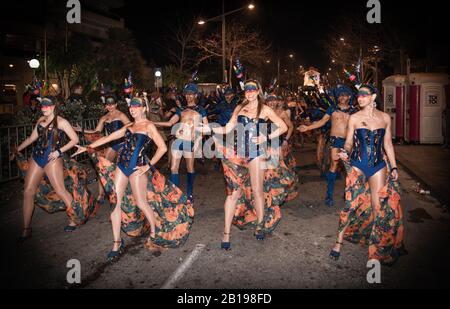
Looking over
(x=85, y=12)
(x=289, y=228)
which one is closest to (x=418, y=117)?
(x=289, y=228)

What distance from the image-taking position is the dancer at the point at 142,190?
16.3ft

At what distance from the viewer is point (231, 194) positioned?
5.29 metres

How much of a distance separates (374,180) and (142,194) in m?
2.72

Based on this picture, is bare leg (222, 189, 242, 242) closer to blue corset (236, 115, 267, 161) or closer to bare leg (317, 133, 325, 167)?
blue corset (236, 115, 267, 161)

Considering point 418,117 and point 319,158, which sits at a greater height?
point 418,117

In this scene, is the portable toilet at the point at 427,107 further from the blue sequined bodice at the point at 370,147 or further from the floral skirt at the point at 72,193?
the floral skirt at the point at 72,193

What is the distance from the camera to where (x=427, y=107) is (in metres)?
14.6

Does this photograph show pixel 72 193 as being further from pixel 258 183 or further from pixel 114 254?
pixel 258 183

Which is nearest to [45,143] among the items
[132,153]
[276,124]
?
[132,153]

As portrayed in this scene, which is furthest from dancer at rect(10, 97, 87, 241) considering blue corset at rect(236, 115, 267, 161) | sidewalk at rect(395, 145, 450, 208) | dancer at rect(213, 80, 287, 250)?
sidewalk at rect(395, 145, 450, 208)

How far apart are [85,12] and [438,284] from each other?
51.8m

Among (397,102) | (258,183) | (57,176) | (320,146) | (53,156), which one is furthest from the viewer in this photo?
(397,102)

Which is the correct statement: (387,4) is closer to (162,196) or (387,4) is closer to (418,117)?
(418,117)

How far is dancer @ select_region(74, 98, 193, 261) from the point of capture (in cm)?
496
